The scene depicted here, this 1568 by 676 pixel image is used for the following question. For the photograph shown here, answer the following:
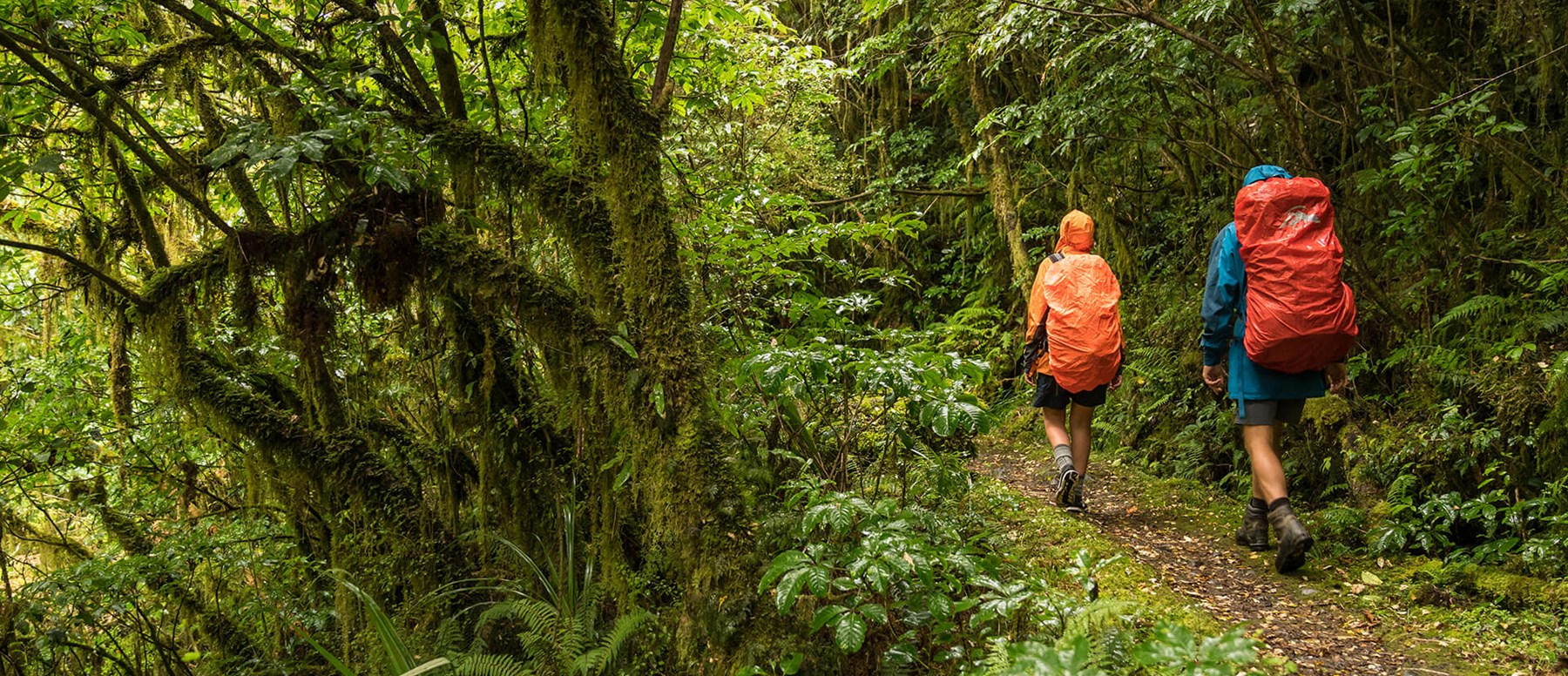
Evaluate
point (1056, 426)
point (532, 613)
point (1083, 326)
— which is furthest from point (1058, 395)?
point (532, 613)

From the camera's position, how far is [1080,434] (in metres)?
5.79

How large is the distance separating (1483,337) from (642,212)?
596cm

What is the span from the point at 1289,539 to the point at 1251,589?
13.4 inches

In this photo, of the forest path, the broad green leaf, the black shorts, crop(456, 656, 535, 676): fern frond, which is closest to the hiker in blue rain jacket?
the forest path

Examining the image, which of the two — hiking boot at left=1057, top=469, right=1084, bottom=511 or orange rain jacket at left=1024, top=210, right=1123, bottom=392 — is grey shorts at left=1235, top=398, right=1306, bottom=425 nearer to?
orange rain jacket at left=1024, top=210, right=1123, bottom=392

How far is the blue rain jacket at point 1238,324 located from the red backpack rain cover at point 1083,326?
757 millimetres

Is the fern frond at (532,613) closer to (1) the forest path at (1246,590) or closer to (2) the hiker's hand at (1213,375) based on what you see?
(1) the forest path at (1246,590)

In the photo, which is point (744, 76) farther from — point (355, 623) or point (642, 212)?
point (355, 623)

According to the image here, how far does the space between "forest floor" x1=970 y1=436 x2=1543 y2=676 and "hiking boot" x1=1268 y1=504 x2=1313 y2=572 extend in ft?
0.29

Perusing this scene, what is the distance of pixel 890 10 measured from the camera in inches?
499

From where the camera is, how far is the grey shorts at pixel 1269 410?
15.4 feet

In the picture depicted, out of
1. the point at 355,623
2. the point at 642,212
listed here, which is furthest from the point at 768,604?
the point at 355,623

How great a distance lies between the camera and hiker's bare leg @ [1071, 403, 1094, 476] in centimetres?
575

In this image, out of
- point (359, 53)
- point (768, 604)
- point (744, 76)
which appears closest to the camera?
point (768, 604)
